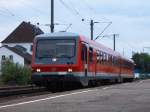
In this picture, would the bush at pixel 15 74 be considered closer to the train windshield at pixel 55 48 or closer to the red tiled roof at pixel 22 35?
the train windshield at pixel 55 48

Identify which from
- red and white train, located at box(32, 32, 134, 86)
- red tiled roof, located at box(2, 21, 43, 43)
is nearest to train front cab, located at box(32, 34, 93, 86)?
red and white train, located at box(32, 32, 134, 86)

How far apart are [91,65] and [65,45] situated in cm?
337

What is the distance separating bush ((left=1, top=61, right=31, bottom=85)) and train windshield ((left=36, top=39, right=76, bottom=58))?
24.1 m

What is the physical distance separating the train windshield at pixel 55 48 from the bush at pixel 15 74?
2405 centimetres

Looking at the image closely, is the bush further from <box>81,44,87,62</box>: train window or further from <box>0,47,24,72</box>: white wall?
<box>0,47,24,72</box>: white wall

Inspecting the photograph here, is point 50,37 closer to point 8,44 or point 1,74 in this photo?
A: point 1,74

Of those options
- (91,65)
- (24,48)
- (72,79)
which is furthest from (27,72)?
(24,48)

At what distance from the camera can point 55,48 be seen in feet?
94.5

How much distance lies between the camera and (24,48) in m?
132

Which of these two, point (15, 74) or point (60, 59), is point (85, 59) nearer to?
point (60, 59)

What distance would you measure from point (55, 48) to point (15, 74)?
25528 mm

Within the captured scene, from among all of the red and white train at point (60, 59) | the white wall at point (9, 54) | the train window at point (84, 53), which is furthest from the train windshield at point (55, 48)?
the white wall at point (9, 54)

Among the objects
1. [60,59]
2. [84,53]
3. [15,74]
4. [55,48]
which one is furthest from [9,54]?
[60,59]

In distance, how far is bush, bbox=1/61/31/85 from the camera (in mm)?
53125
